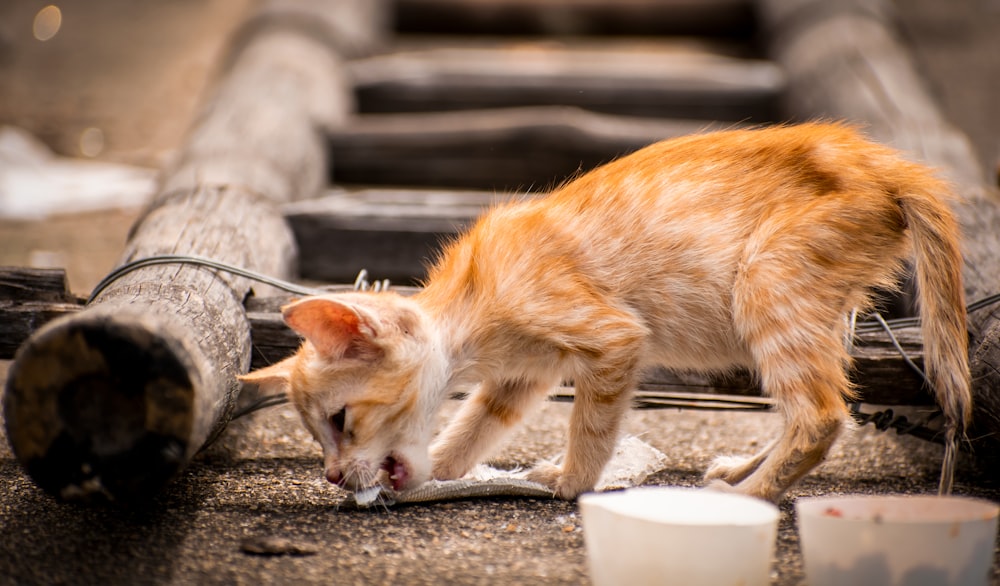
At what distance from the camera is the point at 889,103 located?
4016 mm

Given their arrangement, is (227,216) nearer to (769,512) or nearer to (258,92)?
(258,92)

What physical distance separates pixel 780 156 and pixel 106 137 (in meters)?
4.92

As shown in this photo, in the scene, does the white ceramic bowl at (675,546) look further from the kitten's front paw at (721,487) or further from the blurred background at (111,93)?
the blurred background at (111,93)

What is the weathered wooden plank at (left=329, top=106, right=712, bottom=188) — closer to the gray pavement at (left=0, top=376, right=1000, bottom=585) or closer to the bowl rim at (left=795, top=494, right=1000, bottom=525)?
the gray pavement at (left=0, top=376, right=1000, bottom=585)

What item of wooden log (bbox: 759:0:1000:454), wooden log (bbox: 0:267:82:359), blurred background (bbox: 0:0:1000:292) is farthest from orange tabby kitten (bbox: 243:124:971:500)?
blurred background (bbox: 0:0:1000:292)

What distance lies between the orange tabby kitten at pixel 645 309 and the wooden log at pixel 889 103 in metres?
0.23

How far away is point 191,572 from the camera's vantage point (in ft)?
6.13

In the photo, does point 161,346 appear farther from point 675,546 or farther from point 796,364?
point 796,364

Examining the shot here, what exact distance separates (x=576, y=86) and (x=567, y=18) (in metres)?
1.83

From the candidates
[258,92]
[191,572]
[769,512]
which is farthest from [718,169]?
[258,92]

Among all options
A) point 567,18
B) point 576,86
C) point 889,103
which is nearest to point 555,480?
point 889,103

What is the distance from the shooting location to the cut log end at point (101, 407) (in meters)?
1.82

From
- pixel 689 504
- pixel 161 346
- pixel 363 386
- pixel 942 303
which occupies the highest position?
pixel 942 303

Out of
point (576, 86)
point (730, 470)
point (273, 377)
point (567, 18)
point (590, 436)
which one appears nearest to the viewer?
point (273, 377)
